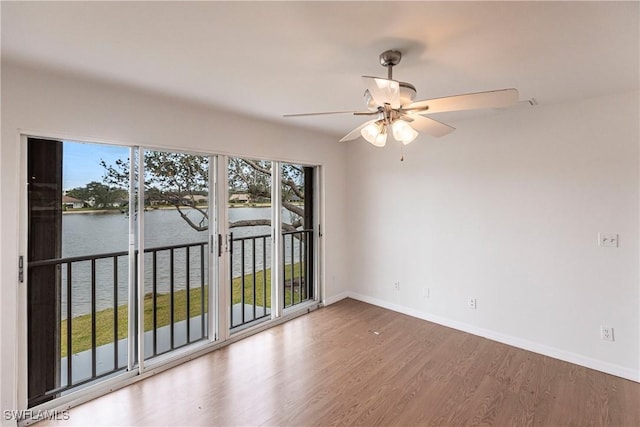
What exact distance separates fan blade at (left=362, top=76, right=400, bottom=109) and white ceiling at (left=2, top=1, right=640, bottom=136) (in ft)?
1.02

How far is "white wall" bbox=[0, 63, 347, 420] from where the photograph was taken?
2027 millimetres

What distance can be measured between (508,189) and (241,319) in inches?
131

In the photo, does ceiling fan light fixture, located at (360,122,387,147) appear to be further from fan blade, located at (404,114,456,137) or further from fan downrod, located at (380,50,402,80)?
fan downrod, located at (380,50,402,80)

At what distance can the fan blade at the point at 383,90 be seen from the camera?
1561 millimetres

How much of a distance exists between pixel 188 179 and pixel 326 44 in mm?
1947

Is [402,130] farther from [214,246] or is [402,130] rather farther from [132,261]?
[132,261]

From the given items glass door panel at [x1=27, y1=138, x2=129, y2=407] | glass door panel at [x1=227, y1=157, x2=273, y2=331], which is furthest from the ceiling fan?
glass door panel at [x1=27, y1=138, x2=129, y2=407]

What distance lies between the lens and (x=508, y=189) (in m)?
3.26

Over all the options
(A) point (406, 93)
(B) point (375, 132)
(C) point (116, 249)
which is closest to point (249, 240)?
(C) point (116, 249)

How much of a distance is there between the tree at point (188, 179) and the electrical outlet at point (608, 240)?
326cm

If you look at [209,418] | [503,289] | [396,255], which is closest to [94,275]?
[209,418]

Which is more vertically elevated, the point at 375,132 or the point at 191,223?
the point at 375,132

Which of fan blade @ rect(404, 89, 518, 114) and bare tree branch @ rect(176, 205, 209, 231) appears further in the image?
bare tree branch @ rect(176, 205, 209, 231)

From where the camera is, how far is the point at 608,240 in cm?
273
